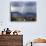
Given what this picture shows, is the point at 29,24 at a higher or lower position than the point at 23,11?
lower

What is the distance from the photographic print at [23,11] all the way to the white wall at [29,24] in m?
0.05

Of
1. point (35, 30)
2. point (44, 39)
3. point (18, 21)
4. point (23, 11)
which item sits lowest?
point (44, 39)

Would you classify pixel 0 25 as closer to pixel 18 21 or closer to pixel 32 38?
pixel 18 21

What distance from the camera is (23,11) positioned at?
99cm

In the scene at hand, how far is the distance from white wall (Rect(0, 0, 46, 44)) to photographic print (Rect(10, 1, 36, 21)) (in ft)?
0.15

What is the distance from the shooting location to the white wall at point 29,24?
3.29 feet

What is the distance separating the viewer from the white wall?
1.00 metres

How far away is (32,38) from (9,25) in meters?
0.30

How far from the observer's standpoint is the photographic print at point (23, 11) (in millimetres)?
992

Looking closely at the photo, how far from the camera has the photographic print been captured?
3.25 feet

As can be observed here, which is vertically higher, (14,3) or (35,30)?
(14,3)

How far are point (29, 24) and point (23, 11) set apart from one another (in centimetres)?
16

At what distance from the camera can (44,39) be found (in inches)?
39.7

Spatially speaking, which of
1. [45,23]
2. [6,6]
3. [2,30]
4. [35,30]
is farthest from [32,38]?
[6,6]
